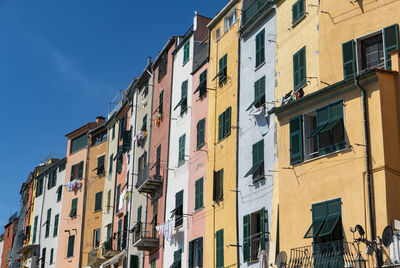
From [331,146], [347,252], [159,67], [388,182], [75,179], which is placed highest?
[159,67]

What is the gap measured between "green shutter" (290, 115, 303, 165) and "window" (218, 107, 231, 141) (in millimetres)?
8191

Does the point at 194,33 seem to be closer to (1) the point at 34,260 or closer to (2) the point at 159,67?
(2) the point at 159,67

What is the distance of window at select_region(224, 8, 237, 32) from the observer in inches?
1508

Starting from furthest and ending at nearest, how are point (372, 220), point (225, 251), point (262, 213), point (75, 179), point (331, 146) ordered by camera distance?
point (75, 179)
point (225, 251)
point (262, 213)
point (331, 146)
point (372, 220)

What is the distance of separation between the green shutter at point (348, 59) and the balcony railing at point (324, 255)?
22.0 feet

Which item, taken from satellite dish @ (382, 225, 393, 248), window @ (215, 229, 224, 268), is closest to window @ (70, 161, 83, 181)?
window @ (215, 229, 224, 268)

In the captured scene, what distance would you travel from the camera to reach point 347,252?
2373cm

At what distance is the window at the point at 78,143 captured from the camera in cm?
6506

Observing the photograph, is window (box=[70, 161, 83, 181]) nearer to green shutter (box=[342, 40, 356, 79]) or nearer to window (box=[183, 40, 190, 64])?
window (box=[183, 40, 190, 64])

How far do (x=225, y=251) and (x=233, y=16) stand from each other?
13208 millimetres

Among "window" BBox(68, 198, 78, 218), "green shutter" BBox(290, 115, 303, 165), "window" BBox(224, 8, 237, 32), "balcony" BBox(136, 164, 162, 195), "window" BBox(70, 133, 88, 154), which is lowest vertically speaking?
"green shutter" BBox(290, 115, 303, 165)

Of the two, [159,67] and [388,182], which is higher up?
[159,67]

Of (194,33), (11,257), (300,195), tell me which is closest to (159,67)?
(194,33)

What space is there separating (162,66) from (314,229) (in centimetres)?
2646
